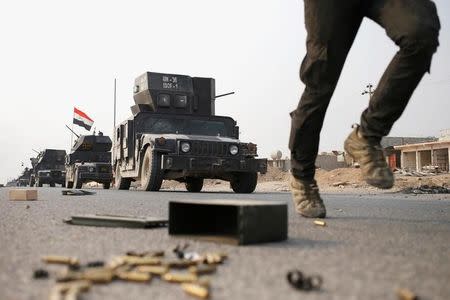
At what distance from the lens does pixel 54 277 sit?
1354mm

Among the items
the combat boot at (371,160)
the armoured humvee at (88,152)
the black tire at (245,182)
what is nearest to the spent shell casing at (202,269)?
the combat boot at (371,160)

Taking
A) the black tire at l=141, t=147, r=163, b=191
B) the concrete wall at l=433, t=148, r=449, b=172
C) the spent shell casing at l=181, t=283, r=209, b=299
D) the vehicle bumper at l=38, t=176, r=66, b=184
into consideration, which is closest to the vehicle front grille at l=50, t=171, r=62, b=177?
the vehicle bumper at l=38, t=176, r=66, b=184

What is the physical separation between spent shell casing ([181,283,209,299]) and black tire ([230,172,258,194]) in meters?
8.89

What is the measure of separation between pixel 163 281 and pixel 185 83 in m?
10.7

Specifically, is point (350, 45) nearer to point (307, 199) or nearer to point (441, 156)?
point (307, 199)

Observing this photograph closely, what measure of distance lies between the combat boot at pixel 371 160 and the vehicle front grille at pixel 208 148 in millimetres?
6599

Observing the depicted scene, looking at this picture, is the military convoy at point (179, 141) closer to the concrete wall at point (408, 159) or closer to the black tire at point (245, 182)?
the black tire at point (245, 182)

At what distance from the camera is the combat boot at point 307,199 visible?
3256 millimetres

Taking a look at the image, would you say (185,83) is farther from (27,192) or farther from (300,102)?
(300,102)

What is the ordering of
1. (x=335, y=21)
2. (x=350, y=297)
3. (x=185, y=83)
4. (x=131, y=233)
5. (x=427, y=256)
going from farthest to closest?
1. (x=185, y=83)
2. (x=335, y=21)
3. (x=131, y=233)
4. (x=427, y=256)
5. (x=350, y=297)

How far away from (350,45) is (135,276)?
2117 millimetres

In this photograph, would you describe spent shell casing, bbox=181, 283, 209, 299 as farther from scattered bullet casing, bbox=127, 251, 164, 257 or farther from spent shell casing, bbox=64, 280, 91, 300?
scattered bullet casing, bbox=127, 251, 164, 257

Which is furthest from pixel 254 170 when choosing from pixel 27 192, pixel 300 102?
pixel 300 102

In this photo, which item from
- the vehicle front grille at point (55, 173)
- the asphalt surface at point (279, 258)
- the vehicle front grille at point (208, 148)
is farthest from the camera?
the vehicle front grille at point (55, 173)
